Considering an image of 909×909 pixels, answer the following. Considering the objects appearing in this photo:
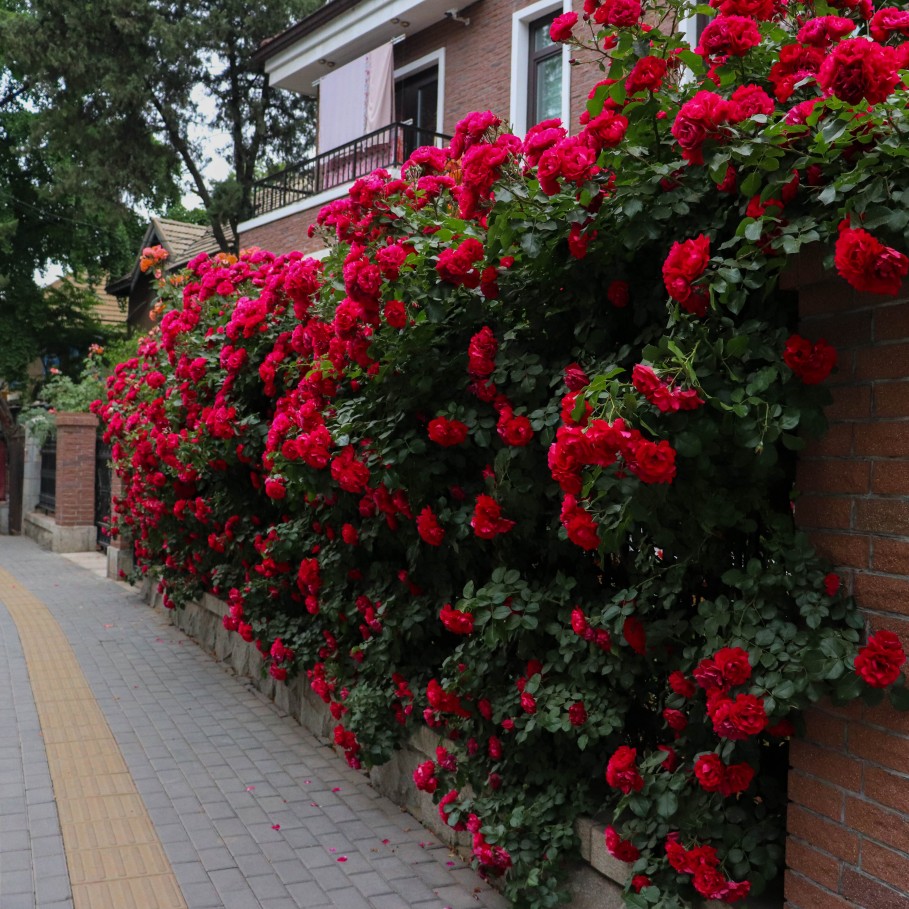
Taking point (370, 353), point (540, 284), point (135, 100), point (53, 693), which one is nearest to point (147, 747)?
point (53, 693)

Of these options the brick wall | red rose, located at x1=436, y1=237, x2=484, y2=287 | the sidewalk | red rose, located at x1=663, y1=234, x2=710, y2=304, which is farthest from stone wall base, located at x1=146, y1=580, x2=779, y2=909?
the brick wall

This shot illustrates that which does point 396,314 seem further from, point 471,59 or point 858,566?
point 471,59

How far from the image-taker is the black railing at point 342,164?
16.3 m

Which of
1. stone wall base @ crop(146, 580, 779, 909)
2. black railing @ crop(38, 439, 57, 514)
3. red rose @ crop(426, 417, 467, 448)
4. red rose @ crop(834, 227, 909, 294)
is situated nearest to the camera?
red rose @ crop(834, 227, 909, 294)

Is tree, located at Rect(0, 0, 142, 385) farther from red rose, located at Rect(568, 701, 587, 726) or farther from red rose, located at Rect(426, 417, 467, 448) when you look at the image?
red rose, located at Rect(568, 701, 587, 726)

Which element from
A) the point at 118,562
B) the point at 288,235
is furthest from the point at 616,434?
the point at 288,235

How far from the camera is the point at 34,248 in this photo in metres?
28.9

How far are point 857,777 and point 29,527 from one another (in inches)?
809

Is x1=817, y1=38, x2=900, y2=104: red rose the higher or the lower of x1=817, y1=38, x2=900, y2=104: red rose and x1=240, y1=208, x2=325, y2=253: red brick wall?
the lower

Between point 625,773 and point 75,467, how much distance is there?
15.8 metres

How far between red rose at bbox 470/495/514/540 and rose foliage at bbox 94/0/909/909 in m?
0.01

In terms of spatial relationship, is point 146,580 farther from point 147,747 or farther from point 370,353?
point 370,353

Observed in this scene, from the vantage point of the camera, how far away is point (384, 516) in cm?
480

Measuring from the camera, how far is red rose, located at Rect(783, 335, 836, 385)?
266 cm
